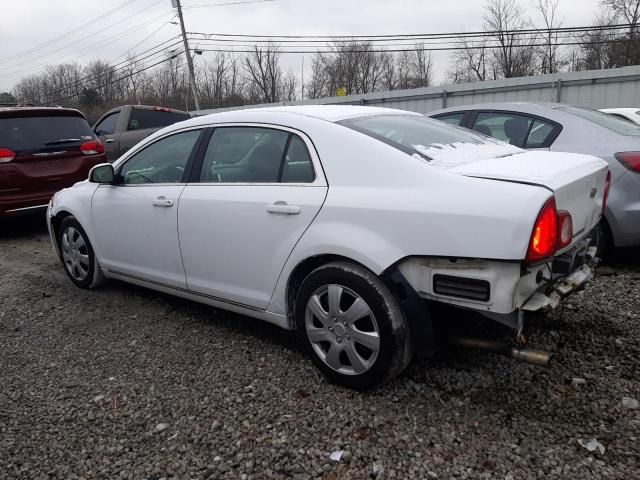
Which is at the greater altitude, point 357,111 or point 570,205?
point 357,111

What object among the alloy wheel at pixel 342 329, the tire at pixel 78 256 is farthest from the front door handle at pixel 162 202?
the alloy wheel at pixel 342 329

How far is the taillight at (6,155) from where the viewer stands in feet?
20.2

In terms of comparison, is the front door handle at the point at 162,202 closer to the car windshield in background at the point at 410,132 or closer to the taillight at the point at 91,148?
the car windshield in background at the point at 410,132

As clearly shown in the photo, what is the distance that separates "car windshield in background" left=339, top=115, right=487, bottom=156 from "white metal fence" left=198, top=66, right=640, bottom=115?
417 inches

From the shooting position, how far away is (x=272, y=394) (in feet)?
8.94

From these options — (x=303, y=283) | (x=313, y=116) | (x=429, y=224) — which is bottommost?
(x=303, y=283)

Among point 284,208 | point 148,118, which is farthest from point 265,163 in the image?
point 148,118

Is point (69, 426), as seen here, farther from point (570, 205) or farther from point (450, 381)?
point (570, 205)

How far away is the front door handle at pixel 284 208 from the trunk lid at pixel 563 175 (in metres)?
0.84

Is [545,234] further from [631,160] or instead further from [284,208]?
[631,160]

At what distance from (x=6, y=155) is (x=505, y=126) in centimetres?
585

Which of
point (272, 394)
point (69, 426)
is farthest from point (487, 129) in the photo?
point (69, 426)

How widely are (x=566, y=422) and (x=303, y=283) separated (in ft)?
4.74

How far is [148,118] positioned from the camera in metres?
10.1
